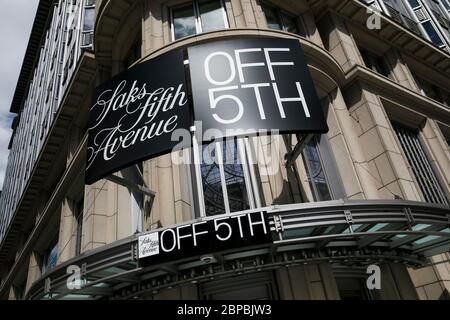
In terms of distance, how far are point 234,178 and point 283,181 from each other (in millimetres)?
1305

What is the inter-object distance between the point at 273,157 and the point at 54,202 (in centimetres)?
1258

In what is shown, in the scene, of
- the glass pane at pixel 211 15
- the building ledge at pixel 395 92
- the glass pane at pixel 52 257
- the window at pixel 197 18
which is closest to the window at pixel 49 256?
the glass pane at pixel 52 257

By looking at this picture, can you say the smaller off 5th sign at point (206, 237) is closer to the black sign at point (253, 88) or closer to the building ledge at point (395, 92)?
the black sign at point (253, 88)

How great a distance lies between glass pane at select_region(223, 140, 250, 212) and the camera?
347 inches

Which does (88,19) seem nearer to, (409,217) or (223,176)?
(223,176)

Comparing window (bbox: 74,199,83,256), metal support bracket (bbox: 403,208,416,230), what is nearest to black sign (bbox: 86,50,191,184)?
metal support bracket (bbox: 403,208,416,230)

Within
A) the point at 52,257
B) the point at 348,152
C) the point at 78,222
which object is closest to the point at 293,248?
the point at 348,152

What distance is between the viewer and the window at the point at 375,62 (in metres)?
16.4

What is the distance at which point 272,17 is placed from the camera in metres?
13.6

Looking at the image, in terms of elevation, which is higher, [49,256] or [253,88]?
[49,256]

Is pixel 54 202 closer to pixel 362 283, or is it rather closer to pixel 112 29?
pixel 112 29

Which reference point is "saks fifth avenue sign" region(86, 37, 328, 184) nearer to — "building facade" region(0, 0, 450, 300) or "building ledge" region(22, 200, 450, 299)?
"building facade" region(0, 0, 450, 300)

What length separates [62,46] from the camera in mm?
23594

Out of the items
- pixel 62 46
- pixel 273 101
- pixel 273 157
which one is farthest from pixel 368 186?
pixel 62 46
